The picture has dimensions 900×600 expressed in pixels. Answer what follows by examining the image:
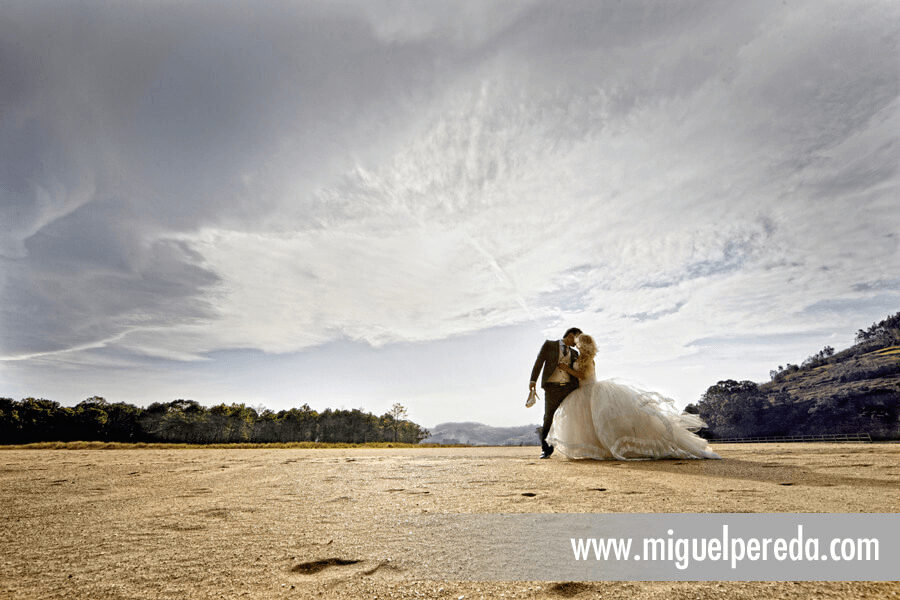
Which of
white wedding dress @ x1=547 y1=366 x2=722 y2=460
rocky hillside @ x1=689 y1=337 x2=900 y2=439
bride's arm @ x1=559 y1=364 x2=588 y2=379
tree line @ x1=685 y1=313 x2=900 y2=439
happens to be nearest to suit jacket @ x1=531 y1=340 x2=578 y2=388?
bride's arm @ x1=559 y1=364 x2=588 y2=379

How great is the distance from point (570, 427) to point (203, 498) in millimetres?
5651

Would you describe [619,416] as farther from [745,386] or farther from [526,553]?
[745,386]

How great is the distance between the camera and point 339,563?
1668mm

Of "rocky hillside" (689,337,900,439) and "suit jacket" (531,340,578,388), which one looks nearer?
"suit jacket" (531,340,578,388)

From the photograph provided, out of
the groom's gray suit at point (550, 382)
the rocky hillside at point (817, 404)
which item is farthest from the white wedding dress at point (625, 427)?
the rocky hillside at point (817, 404)

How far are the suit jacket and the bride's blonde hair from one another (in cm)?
36

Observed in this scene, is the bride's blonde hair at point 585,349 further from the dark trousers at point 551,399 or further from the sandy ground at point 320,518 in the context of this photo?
the sandy ground at point 320,518

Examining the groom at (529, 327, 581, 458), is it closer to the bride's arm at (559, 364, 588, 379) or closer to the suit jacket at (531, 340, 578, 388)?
the suit jacket at (531, 340, 578, 388)

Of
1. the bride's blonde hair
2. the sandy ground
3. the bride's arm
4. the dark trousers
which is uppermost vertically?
the bride's blonde hair

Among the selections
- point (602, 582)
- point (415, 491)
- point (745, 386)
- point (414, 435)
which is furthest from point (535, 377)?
point (745, 386)

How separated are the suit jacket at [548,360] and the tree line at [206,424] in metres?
47.0

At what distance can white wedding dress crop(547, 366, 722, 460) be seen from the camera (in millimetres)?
6113

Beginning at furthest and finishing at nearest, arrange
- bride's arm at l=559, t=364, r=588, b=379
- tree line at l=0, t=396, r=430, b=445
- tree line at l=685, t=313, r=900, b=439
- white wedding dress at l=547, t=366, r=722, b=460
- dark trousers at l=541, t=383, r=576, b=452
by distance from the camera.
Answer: tree line at l=685, t=313, r=900, b=439
tree line at l=0, t=396, r=430, b=445
dark trousers at l=541, t=383, r=576, b=452
bride's arm at l=559, t=364, r=588, b=379
white wedding dress at l=547, t=366, r=722, b=460

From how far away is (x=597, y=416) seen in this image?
6562 millimetres
